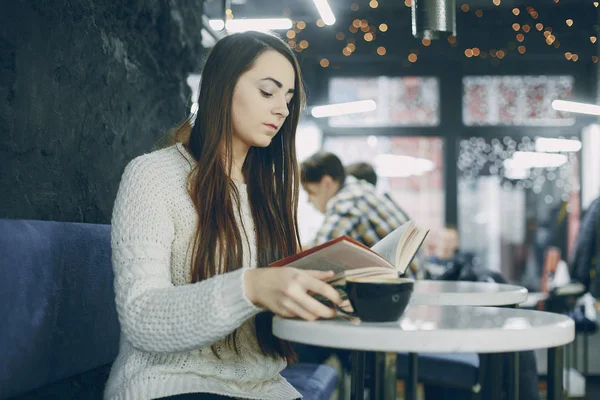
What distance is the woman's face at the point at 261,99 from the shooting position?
4.90 feet

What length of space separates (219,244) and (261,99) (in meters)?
0.34

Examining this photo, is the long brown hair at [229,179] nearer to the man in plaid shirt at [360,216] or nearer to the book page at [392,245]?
the book page at [392,245]

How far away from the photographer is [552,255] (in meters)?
6.39

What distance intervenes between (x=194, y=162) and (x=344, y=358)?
2037 mm

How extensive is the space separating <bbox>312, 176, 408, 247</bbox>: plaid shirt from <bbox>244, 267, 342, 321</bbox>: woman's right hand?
7.01 feet

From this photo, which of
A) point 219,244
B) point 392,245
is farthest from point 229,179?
point 392,245

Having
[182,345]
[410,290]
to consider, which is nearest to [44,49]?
[182,345]

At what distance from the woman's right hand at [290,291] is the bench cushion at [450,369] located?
171cm

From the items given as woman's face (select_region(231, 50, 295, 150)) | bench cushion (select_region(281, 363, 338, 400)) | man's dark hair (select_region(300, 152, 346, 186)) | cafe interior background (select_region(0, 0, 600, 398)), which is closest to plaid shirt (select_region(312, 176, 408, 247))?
man's dark hair (select_region(300, 152, 346, 186))

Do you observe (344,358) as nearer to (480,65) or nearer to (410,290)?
(410,290)

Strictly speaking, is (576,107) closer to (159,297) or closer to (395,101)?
(395,101)

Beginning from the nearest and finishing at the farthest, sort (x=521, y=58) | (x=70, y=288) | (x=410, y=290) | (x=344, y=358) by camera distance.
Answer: (x=410, y=290)
(x=70, y=288)
(x=344, y=358)
(x=521, y=58)

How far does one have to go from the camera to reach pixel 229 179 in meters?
1.49

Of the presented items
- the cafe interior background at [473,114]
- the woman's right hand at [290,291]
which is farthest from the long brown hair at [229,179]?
the cafe interior background at [473,114]
